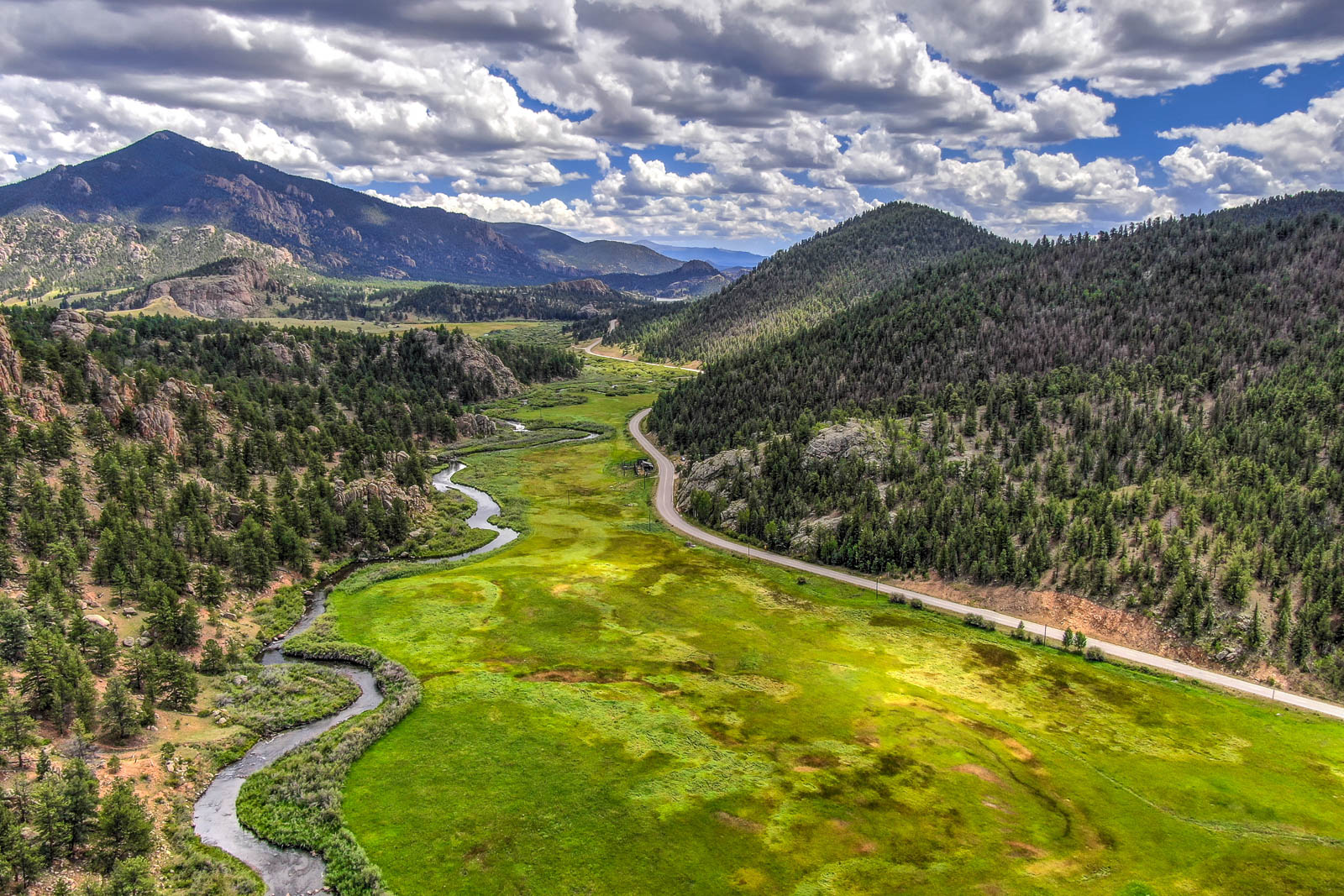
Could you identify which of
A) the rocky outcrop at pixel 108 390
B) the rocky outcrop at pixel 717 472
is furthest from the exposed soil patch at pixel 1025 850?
the rocky outcrop at pixel 108 390

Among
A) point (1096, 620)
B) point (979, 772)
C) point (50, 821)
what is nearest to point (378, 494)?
point (50, 821)

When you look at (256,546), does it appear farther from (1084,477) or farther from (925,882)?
(1084,477)

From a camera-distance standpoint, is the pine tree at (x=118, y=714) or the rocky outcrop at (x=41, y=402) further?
the rocky outcrop at (x=41, y=402)

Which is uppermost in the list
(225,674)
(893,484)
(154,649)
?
(893,484)

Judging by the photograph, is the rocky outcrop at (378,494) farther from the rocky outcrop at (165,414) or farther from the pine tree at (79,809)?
Answer: the pine tree at (79,809)

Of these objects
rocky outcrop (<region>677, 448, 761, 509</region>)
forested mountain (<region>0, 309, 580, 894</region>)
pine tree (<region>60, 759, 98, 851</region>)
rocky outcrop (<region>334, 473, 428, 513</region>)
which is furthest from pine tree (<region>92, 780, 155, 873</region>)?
rocky outcrop (<region>677, 448, 761, 509</region>)

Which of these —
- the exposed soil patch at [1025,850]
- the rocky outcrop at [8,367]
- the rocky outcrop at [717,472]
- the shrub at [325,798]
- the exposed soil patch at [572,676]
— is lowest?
the shrub at [325,798]

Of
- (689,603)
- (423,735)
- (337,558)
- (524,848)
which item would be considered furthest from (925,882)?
(337,558)
